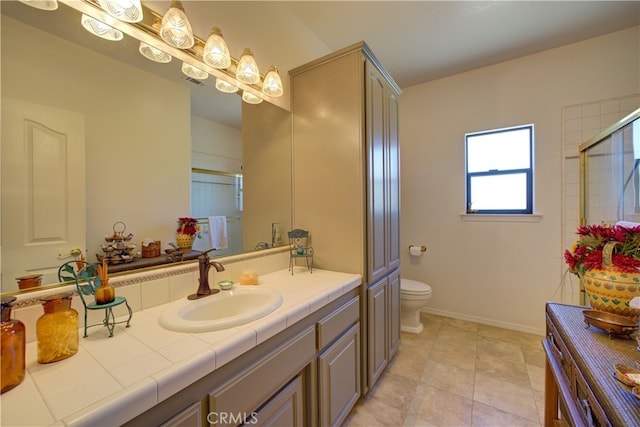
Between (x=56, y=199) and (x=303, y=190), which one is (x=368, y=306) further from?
(x=56, y=199)

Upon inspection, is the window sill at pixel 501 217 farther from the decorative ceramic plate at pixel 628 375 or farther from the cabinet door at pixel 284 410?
the cabinet door at pixel 284 410

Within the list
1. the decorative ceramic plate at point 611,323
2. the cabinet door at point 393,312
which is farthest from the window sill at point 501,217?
the decorative ceramic plate at point 611,323

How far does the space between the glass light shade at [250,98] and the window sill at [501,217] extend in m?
2.33

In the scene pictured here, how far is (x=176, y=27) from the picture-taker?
1.06 metres

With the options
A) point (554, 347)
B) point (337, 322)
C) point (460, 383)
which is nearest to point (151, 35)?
point (337, 322)

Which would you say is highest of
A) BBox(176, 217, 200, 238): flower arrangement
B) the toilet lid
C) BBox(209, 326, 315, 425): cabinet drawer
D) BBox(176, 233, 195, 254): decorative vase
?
BBox(176, 217, 200, 238): flower arrangement

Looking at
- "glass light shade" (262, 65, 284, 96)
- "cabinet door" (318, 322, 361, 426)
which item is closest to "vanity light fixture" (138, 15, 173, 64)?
"glass light shade" (262, 65, 284, 96)

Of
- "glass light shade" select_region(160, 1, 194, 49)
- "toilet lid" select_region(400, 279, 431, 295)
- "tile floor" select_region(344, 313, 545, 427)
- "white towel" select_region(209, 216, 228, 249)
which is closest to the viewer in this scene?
"glass light shade" select_region(160, 1, 194, 49)

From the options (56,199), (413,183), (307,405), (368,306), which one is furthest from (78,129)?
(413,183)

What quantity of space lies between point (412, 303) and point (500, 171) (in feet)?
5.32

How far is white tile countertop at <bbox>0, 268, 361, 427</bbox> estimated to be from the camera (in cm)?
49

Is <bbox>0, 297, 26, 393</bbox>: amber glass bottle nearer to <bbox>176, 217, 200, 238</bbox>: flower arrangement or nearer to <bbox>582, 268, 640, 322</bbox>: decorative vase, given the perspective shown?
<bbox>176, 217, 200, 238</bbox>: flower arrangement

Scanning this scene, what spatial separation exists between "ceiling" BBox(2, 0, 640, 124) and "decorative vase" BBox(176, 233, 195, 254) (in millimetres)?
663

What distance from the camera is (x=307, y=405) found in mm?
1094
